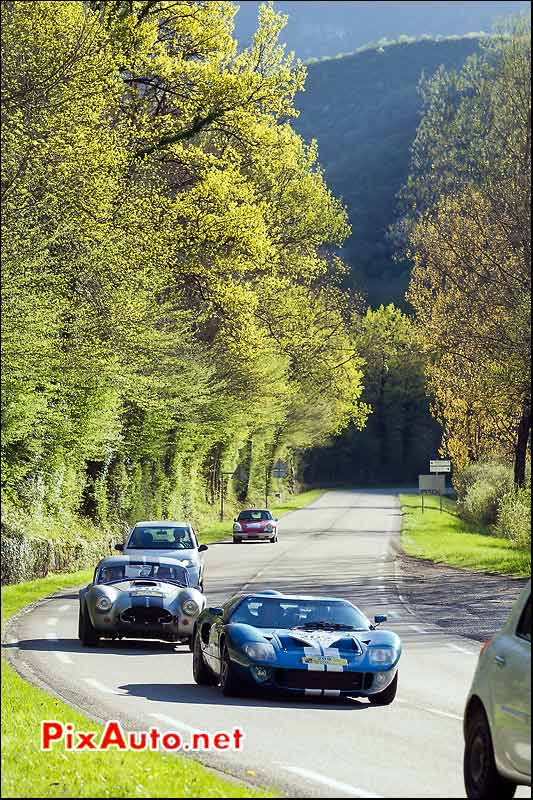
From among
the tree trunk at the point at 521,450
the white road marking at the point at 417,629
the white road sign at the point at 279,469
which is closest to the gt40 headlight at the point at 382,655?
the white road marking at the point at 417,629

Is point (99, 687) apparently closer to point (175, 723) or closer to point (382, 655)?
point (175, 723)

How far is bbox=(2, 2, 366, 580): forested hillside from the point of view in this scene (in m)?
29.1

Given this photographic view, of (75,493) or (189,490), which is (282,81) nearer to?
(75,493)

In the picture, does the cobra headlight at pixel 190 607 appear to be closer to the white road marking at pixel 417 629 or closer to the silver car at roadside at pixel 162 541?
the white road marking at pixel 417 629

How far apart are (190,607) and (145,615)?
69cm

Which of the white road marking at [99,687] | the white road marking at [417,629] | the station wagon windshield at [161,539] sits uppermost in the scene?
the station wagon windshield at [161,539]

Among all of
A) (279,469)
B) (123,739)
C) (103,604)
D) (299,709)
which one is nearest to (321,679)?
(299,709)

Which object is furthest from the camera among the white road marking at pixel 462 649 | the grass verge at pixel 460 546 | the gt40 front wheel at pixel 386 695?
the grass verge at pixel 460 546

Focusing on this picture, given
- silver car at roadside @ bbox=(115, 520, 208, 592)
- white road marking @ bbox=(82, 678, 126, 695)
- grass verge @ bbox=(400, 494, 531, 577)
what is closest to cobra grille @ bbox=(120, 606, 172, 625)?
white road marking @ bbox=(82, 678, 126, 695)

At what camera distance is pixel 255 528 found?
56.4m

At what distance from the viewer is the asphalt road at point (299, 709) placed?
10.7 metres

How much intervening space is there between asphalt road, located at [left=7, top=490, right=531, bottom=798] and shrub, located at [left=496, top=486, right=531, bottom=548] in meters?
15.4

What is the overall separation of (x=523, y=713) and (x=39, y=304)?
877 inches

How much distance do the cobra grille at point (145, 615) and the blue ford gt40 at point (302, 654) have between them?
3633mm
